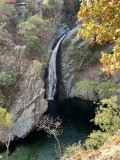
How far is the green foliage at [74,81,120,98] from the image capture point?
1038 inches

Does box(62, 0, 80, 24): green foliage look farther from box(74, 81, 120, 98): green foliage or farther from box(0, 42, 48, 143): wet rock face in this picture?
box(0, 42, 48, 143): wet rock face

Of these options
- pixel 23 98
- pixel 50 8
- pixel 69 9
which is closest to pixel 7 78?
pixel 23 98

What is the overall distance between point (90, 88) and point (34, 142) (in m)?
16.2

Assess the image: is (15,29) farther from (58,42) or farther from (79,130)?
(79,130)

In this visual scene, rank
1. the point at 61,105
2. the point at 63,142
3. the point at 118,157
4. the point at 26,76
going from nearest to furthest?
the point at 118,157, the point at 63,142, the point at 26,76, the point at 61,105

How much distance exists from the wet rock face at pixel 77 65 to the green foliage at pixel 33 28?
6.69 meters

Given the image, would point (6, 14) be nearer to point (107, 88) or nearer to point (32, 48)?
point (32, 48)

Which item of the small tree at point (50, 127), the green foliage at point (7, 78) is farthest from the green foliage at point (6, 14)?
the small tree at point (50, 127)

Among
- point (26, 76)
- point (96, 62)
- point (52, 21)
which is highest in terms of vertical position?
point (52, 21)

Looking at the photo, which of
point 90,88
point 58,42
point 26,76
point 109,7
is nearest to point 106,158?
point 109,7

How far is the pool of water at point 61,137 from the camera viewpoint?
17.2 meters

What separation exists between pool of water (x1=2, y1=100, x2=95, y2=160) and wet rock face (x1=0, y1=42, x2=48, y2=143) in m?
1.84

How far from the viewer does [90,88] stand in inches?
1145

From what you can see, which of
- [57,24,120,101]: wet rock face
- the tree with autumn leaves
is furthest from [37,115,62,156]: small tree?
[57,24,120,101]: wet rock face
